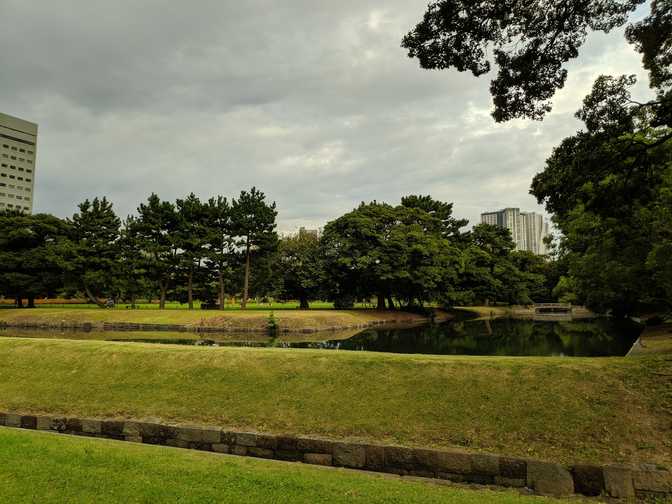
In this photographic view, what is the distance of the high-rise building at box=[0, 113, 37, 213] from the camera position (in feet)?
485

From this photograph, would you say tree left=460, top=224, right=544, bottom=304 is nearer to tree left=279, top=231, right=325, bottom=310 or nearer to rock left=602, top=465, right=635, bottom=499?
tree left=279, top=231, right=325, bottom=310

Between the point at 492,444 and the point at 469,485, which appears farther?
the point at 492,444

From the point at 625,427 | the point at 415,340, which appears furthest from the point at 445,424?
the point at 415,340

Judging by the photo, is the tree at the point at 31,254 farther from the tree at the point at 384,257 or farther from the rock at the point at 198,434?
the rock at the point at 198,434

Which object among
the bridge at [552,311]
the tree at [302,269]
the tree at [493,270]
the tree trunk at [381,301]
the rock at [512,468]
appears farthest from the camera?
the bridge at [552,311]

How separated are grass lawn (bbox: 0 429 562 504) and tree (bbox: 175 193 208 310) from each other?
131 feet

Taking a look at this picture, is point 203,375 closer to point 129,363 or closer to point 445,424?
point 129,363

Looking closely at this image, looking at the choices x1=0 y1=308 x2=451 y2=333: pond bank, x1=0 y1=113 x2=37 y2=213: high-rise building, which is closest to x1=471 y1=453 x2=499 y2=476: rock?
x1=0 y1=308 x2=451 y2=333: pond bank

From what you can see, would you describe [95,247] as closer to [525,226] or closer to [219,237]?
[219,237]

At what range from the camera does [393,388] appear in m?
10.2

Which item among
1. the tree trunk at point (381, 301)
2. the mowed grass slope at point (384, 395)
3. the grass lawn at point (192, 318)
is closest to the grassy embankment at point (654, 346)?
the mowed grass slope at point (384, 395)

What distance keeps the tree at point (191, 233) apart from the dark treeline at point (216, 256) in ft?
0.36

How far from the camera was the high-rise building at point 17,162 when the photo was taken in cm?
14775

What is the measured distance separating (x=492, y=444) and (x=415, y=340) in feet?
81.7
